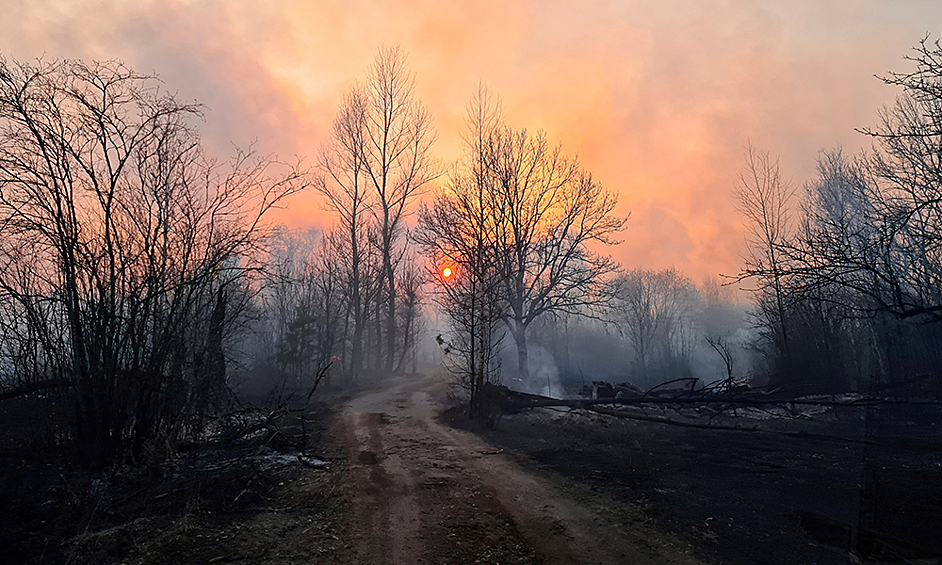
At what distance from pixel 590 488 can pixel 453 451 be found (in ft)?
12.2

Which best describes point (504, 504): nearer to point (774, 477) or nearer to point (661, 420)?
point (774, 477)

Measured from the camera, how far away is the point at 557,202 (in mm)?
24875

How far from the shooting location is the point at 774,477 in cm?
715

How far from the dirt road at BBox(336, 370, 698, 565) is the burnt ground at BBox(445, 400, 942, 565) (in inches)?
18.6

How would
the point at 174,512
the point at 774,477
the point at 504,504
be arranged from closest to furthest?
1. the point at 174,512
2. the point at 504,504
3. the point at 774,477

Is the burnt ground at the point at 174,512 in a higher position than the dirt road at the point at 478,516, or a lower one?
higher

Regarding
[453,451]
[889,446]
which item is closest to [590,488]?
[453,451]

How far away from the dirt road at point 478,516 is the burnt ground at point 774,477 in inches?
18.6

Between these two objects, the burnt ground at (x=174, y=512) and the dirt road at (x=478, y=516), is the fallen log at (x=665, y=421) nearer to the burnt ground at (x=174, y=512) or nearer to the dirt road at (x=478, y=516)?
the dirt road at (x=478, y=516)

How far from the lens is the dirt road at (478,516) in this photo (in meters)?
4.94

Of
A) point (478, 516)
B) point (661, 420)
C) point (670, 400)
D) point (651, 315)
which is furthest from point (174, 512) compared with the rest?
point (651, 315)

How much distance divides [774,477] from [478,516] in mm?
5052

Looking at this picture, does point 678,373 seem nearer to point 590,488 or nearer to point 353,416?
point 353,416

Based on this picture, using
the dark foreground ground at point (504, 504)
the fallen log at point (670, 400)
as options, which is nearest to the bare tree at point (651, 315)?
the fallen log at point (670, 400)
